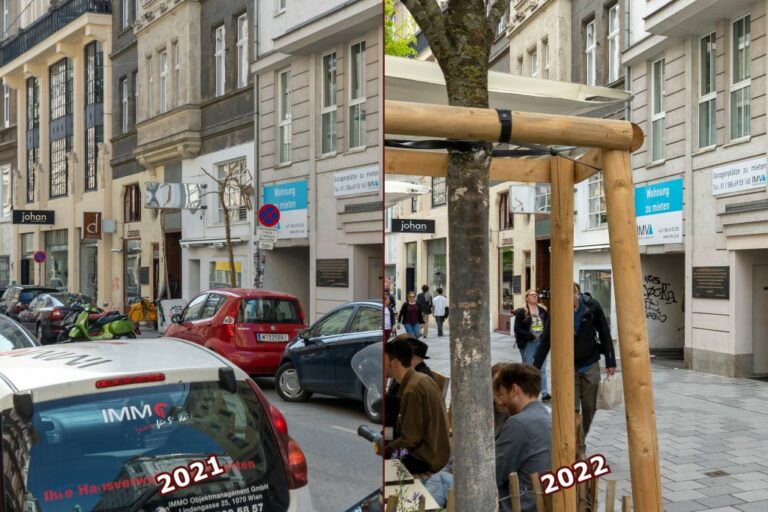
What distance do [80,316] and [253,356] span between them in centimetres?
50

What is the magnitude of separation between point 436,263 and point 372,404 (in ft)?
1.54

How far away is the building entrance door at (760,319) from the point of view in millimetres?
13594

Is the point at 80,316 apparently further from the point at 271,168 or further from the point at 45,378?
the point at 271,168

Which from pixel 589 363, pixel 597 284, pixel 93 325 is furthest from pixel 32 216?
pixel 589 363

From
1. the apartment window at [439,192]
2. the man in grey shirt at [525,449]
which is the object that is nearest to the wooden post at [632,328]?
the man in grey shirt at [525,449]

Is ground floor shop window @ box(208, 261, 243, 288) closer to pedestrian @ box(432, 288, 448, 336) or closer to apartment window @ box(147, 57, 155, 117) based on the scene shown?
apartment window @ box(147, 57, 155, 117)

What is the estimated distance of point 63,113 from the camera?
2785mm

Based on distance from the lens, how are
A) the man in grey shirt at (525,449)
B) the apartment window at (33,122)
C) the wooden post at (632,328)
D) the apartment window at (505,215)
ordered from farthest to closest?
the man in grey shirt at (525,449), the wooden post at (632,328), the apartment window at (505,215), the apartment window at (33,122)

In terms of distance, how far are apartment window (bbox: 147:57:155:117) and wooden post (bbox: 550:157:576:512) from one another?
1529 millimetres

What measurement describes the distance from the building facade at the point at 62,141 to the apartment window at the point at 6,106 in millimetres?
25

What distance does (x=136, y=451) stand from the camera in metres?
2.32

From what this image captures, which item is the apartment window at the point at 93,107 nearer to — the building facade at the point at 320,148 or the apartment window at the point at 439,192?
the building facade at the point at 320,148

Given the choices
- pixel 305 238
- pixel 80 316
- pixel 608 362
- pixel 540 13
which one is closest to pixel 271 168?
pixel 305 238

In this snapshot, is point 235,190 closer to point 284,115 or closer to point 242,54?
point 284,115
